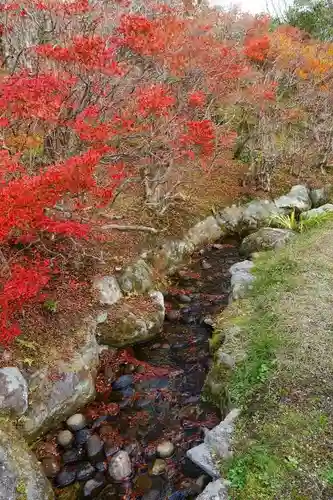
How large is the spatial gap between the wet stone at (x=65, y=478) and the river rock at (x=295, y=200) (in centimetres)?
1031

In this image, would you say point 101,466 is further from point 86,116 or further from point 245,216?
point 245,216

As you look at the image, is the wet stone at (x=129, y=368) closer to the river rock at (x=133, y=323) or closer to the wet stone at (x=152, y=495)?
the river rock at (x=133, y=323)

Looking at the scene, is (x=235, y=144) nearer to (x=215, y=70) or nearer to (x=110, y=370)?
(x=215, y=70)

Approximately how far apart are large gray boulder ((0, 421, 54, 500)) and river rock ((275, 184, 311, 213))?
10.6 meters

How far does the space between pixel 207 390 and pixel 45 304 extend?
3.14 metres

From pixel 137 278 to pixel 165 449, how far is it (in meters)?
3.71

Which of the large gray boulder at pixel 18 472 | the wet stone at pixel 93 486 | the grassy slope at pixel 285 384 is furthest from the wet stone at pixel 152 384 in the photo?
the large gray boulder at pixel 18 472

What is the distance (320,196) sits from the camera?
1441 cm

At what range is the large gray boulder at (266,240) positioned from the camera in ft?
35.0

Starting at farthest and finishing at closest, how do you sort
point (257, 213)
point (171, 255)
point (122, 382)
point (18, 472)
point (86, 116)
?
point (257, 213) → point (171, 255) → point (86, 116) → point (122, 382) → point (18, 472)

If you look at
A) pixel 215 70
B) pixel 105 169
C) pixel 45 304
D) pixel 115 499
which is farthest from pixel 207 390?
pixel 215 70

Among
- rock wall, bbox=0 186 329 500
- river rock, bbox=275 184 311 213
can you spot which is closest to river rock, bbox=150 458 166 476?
rock wall, bbox=0 186 329 500

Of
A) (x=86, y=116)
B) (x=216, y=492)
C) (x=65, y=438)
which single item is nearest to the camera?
(x=216, y=492)

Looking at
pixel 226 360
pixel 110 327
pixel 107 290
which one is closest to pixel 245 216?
pixel 107 290
